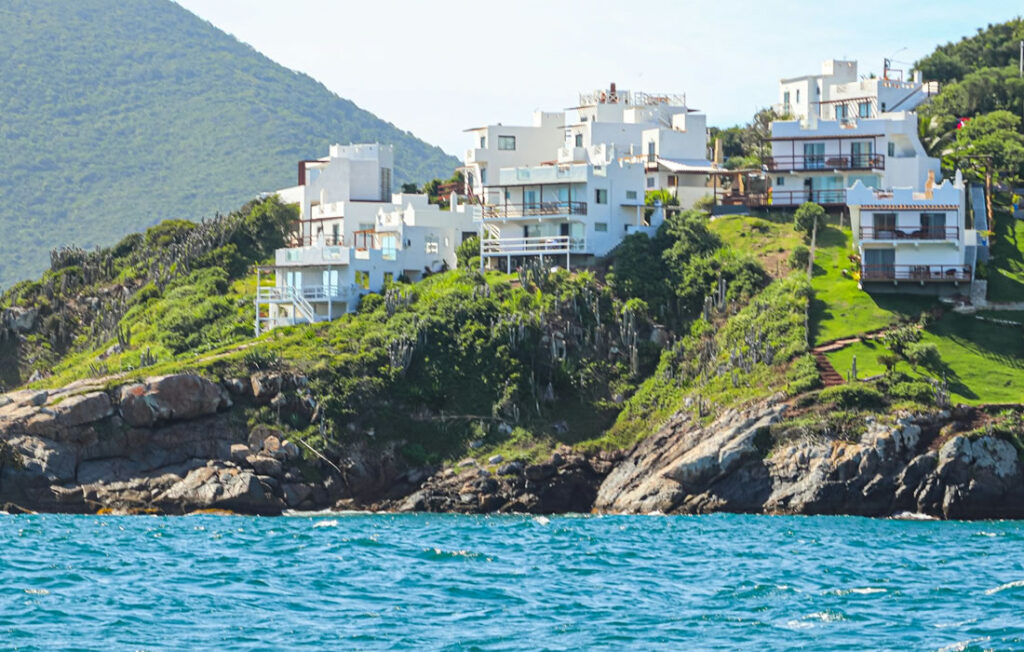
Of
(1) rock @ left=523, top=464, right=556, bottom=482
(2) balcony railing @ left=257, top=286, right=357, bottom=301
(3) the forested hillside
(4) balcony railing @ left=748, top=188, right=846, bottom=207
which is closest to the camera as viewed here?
(1) rock @ left=523, top=464, right=556, bottom=482

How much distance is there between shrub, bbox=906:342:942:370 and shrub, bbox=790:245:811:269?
12.5 metres

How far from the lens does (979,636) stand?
139ft

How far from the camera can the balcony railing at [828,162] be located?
337ft

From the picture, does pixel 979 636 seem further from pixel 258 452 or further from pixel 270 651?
pixel 258 452

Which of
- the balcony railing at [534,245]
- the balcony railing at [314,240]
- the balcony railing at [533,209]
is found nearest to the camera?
the balcony railing at [534,245]

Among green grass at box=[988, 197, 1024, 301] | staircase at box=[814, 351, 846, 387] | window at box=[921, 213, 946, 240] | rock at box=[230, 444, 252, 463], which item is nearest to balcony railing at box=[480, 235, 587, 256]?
window at box=[921, 213, 946, 240]

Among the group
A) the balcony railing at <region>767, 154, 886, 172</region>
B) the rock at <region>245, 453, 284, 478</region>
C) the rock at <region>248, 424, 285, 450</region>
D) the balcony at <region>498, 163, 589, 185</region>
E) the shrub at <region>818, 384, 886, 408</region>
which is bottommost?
the rock at <region>245, 453, 284, 478</region>

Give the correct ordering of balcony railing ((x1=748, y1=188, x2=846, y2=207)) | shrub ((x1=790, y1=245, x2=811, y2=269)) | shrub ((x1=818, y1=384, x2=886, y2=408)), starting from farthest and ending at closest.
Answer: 1. balcony railing ((x1=748, y1=188, x2=846, y2=207))
2. shrub ((x1=790, y1=245, x2=811, y2=269))
3. shrub ((x1=818, y1=384, x2=886, y2=408))

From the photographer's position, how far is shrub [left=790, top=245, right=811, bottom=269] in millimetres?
95562

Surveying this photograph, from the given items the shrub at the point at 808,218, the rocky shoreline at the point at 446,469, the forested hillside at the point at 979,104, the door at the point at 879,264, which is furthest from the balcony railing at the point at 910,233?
the rocky shoreline at the point at 446,469

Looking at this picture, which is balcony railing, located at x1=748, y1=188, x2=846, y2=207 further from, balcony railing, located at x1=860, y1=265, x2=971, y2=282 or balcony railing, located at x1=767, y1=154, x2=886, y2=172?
balcony railing, located at x1=860, y1=265, x2=971, y2=282

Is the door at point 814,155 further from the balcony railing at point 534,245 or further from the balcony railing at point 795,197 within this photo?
the balcony railing at point 534,245

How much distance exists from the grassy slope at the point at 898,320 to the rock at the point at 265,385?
85.3 ft

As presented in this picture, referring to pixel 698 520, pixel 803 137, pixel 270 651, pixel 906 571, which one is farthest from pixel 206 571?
pixel 803 137
